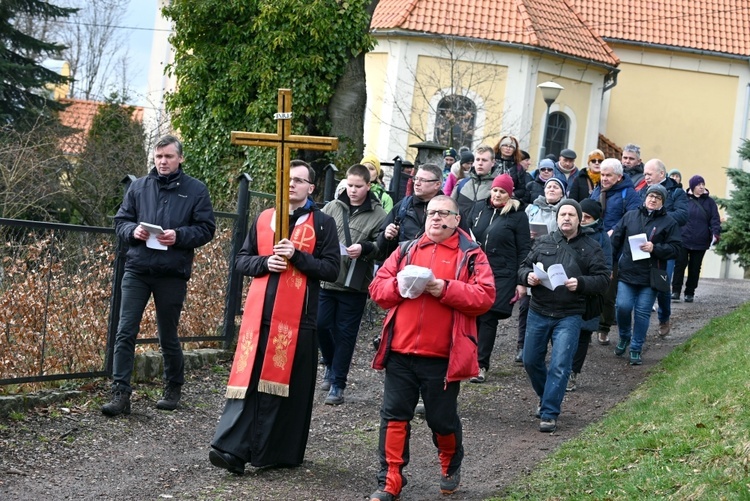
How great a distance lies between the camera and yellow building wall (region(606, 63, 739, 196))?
35938 mm

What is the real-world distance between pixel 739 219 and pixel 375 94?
13722mm

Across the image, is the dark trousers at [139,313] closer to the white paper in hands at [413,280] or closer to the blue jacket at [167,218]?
the blue jacket at [167,218]

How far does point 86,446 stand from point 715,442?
13.9 ft

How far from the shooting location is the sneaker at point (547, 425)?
9125 mm

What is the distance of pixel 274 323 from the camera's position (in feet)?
24.7

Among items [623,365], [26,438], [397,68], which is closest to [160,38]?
[397,68]

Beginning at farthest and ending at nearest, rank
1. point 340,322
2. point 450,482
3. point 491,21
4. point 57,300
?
1. point 491,21
2. point 340,322
3. point 57,300
4. point 450,482

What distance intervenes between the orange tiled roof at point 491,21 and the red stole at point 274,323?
23.8 meters

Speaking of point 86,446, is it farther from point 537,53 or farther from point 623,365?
point 537,53

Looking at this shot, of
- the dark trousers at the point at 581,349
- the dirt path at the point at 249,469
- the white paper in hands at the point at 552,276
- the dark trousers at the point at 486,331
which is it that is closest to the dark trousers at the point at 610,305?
the dirt path at the point at 249,469

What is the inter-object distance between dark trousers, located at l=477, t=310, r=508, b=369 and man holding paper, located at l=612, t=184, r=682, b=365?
→ 2.13m

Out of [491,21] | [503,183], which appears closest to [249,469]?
[503,183]

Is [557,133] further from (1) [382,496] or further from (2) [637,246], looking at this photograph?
(1) [382,496]

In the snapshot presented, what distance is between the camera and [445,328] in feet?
22.7
